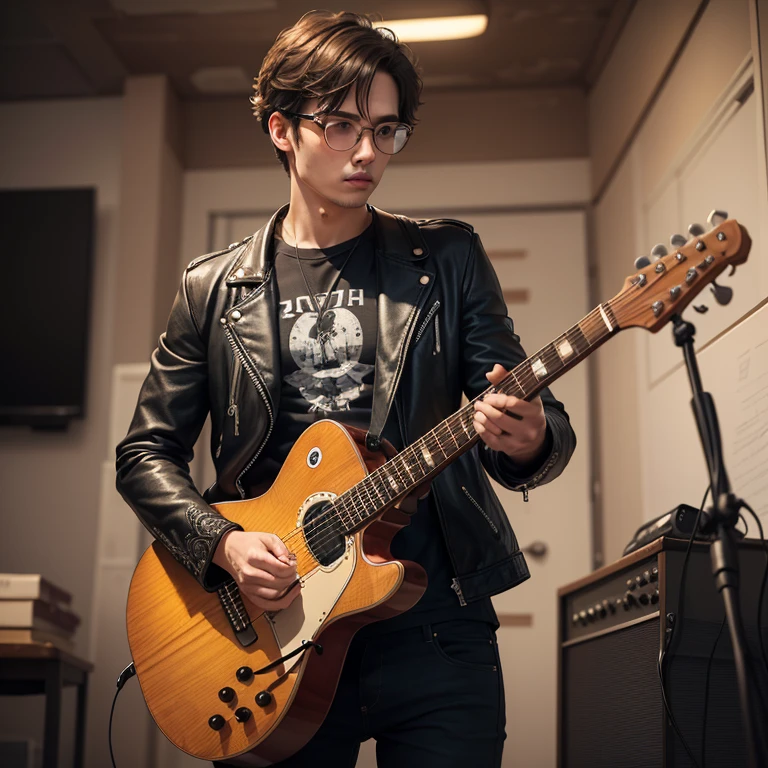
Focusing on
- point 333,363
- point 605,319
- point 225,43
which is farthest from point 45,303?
point 605,319

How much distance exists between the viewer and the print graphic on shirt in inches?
66.0

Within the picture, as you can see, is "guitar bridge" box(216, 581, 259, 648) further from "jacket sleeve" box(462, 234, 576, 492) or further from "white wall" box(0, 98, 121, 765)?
"white wall" box(0, 98, 121, 765)

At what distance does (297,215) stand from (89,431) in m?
2.79

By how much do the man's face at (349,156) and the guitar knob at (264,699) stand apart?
0.81 m

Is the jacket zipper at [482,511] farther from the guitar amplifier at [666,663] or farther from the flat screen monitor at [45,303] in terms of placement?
the flat screen monitor at [45,303]

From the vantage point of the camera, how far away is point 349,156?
1.71m

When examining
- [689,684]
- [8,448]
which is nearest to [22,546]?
[8,448]

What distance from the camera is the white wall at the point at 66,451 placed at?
4.25 meters

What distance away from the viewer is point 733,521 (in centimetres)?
119

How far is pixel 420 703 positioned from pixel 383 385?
496 millimetres

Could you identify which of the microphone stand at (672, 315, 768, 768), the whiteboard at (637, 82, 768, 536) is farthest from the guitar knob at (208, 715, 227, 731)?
the whiteboard at (637, 82, 768, 536)

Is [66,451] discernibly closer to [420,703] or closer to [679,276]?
[420,703]

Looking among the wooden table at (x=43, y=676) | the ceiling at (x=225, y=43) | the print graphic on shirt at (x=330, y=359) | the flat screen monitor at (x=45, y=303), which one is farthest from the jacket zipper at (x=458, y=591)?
the flat screen monitor at (x=45, y=303)

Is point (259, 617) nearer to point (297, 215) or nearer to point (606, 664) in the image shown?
point (297, 215)
